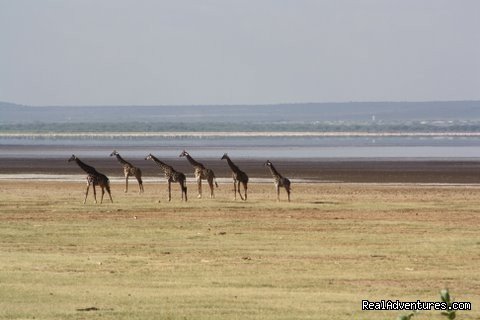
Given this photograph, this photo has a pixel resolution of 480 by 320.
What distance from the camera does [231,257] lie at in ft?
64.1

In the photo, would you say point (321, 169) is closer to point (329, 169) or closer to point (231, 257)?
point (329, 169)

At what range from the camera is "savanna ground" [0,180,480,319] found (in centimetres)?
1481

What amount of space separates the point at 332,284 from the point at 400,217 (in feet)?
37.0

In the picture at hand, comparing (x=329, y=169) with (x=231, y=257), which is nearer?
(x=231, y=257)

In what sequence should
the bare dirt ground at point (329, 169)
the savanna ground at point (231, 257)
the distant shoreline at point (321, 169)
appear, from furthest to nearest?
the bare dirt ground at point (329, 169), the distant shoreline at point (321, 169), the savanna ground at point (231, 257)

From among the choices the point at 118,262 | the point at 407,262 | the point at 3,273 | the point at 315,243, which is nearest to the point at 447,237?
the point at 315,243

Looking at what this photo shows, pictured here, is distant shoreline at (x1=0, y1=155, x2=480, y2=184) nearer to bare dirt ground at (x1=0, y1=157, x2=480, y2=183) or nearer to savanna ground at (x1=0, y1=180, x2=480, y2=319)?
bare dirt ground at (x1=0, y1=157, x2=480, y2=183)

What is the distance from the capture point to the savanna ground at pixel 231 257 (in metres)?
14.8

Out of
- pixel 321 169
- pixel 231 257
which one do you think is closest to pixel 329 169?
pixel 321 169

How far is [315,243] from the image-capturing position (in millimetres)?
21828

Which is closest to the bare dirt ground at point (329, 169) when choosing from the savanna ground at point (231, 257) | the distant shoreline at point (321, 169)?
the distant shoreline at point (321, 169)

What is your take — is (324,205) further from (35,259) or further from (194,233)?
(35,259)

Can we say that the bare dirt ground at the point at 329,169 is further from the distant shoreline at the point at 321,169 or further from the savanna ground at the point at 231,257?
the savanna ground at the point at 231,257

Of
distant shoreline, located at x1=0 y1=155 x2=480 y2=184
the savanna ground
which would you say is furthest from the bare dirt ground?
the savanna ground
